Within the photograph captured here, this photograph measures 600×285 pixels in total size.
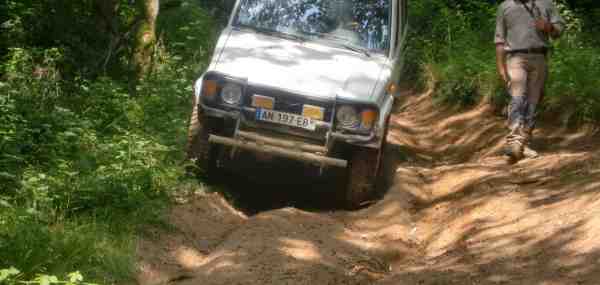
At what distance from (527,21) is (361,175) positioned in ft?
8.34

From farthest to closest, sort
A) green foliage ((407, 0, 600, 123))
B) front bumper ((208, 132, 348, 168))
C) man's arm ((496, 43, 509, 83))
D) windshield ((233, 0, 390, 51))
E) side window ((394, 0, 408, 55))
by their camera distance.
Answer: green foliage ((407, 0, 600, 123)) < man's arm ((496, 43, 509, 83)) < side window ((394, 0, 408, 55)) < windshield ((233, 0, 390, 51)) < front bumper ((208, 132, 348, 168))

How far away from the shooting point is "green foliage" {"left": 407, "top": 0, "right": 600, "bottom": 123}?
9344 millimetres

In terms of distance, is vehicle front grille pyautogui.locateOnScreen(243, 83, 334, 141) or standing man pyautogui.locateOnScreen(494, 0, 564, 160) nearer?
vehicle front grille pyautogui.locateOnScreen(243, 83, 334, 141)

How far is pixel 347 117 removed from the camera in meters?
6.41

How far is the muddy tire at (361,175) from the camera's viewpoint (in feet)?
22.1

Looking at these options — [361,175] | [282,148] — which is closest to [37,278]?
[282,148]

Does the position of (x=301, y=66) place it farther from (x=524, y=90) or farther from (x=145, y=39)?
(x=145, y=39)

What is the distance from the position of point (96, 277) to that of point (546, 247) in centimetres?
278

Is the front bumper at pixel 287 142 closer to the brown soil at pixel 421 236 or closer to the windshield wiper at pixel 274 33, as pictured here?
the brown soil at pixel 421 236

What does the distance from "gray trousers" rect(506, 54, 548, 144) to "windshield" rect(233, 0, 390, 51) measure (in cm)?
145

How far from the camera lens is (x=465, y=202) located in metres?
6.69

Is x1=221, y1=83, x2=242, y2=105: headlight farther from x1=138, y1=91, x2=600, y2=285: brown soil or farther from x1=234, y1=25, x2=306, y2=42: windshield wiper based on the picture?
x1=234, y1=25, x2=306, y2=42: windshield wiper

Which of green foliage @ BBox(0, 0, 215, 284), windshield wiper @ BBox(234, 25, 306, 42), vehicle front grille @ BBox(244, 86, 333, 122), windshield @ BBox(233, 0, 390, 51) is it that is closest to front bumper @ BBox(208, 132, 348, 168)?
vehicle front grille @ BBox(244, 86, 333, 122)

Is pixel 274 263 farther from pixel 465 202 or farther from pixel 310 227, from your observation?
pixel 465 202
